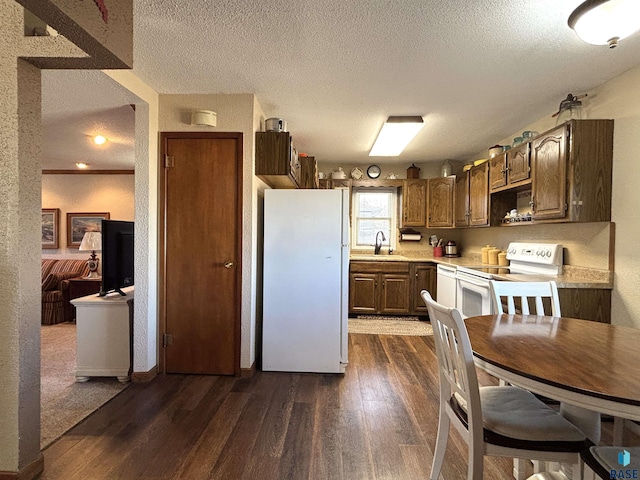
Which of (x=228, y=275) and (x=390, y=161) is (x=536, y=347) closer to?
(x=228, y=275)

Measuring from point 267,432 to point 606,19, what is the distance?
8.91ft

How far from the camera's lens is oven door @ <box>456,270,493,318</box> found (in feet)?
9.52

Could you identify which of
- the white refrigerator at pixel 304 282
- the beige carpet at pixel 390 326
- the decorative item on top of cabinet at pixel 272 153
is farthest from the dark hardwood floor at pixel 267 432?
the decorative item on top of cabinet at pixel 272 153

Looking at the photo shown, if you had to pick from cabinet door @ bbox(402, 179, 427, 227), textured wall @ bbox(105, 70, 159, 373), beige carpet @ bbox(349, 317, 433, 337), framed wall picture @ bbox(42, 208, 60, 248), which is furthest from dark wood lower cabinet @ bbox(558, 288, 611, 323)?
framed wall picture @ bbox(42, 208, 60, 248)

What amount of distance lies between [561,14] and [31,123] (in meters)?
2.67

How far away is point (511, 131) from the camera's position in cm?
370

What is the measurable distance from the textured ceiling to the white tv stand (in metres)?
1.75

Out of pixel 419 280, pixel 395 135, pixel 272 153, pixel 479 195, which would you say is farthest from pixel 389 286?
pixel 272 153

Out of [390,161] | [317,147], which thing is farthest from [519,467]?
[390,161]

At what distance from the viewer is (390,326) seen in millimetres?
4379

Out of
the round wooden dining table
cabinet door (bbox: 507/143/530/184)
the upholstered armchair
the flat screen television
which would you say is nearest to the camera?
the round wooden dining table

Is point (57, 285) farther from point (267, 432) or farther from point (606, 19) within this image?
point (606, 19)

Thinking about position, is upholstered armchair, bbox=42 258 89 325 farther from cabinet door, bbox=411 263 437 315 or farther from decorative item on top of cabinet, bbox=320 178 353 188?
cabinet door, bbox=411 263 437 315

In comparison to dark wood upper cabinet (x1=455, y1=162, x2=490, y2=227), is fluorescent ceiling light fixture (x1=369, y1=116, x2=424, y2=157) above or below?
above
